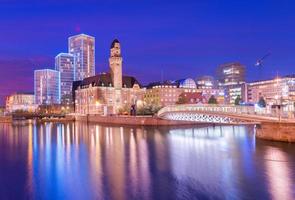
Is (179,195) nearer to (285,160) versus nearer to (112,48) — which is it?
(285,160)

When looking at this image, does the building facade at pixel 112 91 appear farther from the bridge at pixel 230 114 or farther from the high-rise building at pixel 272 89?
the bridge at pixel 230 114

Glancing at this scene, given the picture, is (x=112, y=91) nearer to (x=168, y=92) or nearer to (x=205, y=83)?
(x=168, y=92)

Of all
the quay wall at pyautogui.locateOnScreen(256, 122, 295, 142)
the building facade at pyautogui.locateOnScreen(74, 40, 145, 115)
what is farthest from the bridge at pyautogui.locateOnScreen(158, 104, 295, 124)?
the building facade at pyautogui.locateOnScreen(74, 40, 145, 115)

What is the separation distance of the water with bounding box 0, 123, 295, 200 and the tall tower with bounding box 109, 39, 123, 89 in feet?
310

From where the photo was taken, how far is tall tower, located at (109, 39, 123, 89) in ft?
451

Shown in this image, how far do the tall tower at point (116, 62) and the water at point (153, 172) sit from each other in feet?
310

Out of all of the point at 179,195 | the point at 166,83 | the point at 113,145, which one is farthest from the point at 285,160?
the point at 166,83

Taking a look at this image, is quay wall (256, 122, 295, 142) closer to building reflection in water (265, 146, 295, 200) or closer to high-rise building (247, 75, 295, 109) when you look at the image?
building reflection in water (265, 146, 295, 200)

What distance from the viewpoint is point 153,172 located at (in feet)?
96.6

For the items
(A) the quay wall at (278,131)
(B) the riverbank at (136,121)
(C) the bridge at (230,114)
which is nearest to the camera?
(A) the quay wall at (278,131)

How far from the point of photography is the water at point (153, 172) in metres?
23.1

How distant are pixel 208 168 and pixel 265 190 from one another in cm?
806

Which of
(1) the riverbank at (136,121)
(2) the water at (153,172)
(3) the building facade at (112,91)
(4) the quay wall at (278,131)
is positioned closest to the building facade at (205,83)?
(3) the building facade at (112,91)

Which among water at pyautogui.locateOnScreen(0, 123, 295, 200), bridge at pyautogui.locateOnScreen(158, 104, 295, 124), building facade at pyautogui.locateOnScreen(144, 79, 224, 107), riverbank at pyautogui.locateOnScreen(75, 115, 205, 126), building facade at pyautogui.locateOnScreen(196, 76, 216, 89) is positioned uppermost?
building facade at pyautogui.locateOnScreen(196, 76, 216, 89)
